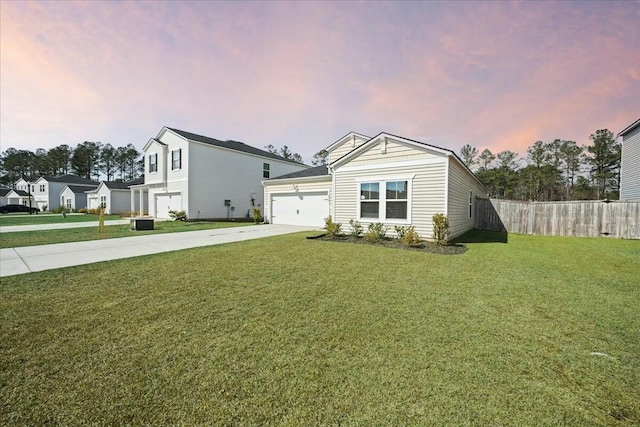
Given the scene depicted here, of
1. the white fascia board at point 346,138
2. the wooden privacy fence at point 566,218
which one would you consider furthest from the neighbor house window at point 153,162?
the wooden privacy fence at point 566,218

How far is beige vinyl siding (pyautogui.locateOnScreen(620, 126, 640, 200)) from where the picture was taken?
46.3ft

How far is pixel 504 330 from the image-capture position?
3137mm

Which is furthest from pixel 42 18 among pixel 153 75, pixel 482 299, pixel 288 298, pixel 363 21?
pixel 482 299

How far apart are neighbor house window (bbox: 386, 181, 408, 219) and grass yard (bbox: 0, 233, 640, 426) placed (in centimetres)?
489

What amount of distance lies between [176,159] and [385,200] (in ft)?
55.8

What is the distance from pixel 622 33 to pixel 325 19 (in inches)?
384

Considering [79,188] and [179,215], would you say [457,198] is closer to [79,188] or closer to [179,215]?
[179,215]

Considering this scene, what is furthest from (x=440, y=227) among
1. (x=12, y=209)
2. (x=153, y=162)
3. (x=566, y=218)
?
(x=12, y=209)

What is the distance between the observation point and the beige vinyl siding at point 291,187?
1429cm

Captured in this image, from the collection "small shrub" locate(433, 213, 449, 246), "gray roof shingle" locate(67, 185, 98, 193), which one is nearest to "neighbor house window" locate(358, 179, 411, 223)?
"small shrub" locate(433, 213, 449, 246)

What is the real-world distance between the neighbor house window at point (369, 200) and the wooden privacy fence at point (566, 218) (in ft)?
28.1

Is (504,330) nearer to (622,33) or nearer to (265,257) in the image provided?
(265,257)

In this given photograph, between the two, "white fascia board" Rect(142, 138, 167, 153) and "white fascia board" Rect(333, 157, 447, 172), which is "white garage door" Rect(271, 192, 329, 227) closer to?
"white fascia board" Rect(333, 157, 447, 172)

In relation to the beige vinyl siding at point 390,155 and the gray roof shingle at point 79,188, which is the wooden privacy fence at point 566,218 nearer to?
the beige vinyl siding at point 390,155
